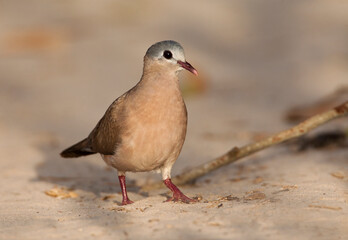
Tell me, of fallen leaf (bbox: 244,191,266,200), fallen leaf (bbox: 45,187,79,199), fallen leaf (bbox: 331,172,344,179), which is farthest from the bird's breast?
fallen leaf (bbox: 331,172,344,179)

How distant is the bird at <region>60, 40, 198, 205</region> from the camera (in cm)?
540

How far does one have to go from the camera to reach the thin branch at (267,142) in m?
6.37

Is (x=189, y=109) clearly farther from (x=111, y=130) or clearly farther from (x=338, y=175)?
(x=111, y=130)

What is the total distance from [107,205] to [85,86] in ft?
24.4

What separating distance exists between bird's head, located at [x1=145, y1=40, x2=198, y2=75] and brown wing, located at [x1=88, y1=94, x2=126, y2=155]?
48cm

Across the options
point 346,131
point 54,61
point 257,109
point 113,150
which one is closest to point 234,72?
point 257,109

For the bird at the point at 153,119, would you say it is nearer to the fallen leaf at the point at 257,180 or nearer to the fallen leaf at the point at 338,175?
the fallen leaf at the point at 257,180

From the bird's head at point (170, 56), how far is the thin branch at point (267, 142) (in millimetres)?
1263

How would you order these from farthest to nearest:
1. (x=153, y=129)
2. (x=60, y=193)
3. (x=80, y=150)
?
(x=80, y=150), (x=60, y=193), (x=153, y=129)

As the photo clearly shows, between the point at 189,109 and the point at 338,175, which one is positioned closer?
the point at 338,175

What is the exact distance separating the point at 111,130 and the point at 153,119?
558mm

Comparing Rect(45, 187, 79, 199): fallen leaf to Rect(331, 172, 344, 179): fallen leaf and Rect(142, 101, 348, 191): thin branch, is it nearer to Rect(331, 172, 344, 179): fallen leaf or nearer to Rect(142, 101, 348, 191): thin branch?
Rect(142, 101, 348, 191): thin branch

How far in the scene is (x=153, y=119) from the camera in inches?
212

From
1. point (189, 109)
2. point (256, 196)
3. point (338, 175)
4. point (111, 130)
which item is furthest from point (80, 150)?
point (189, 109)
